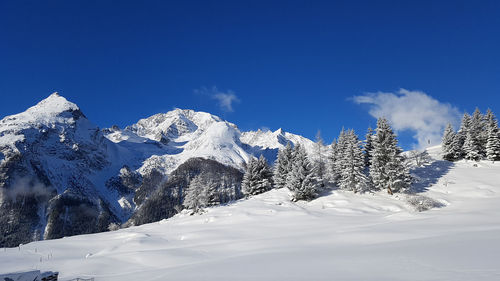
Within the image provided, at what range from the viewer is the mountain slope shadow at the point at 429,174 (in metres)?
37.3

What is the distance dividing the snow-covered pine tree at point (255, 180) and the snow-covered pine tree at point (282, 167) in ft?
6.68

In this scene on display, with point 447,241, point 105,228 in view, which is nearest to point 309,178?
point 447,241

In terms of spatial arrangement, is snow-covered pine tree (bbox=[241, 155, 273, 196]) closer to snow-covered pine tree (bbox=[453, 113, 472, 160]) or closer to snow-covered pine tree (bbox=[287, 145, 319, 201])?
snow-covered pine tree (bbox=[287, 145, 319, 201])

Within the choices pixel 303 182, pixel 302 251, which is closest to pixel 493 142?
pixel 303 182

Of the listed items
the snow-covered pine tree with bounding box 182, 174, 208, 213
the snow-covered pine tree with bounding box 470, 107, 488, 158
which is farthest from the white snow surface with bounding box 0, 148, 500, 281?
the snow-covered pine tree with bounding box 470, 107, 488, 158

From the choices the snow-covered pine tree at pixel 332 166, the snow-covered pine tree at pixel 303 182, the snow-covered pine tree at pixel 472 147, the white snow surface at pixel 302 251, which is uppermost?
the snow-covered pine tree at pixel 472 147

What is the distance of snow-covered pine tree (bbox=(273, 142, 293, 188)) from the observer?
1918 inches

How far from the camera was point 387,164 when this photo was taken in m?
35.8

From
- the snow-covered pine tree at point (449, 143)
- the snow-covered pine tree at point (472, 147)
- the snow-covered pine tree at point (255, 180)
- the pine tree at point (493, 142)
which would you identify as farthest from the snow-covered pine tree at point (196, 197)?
the pine tree at point (493, 142)

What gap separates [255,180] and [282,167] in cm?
561

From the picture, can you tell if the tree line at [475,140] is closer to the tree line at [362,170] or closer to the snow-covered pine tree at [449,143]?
the snow-covered pine tree at [449,143]

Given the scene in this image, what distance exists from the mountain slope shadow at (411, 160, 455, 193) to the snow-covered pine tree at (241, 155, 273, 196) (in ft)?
78.0

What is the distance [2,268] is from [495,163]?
6305cm

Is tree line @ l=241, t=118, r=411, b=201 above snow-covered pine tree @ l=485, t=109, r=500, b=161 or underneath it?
underneath
